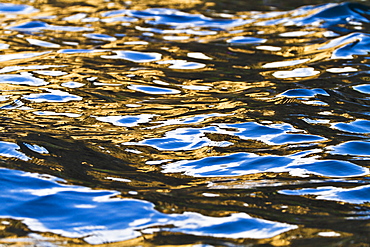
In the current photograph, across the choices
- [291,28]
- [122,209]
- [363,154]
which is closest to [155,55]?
[291,28]

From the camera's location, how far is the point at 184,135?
3730 millimetres

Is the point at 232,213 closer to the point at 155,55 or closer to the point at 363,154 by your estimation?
the point at 363,154

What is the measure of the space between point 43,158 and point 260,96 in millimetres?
2178

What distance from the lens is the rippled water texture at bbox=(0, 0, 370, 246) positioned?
8.23ft

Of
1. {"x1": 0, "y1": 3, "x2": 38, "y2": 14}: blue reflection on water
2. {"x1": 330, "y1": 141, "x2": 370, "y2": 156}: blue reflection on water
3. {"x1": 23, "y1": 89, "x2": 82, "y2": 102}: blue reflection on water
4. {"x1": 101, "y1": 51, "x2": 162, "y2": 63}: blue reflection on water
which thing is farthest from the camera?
{"x1": 0, "y1": 3, "x2": 38, "y2": 14}: blue reflection on water

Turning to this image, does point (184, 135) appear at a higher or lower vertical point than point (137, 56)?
lower

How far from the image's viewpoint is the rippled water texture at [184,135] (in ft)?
8.23

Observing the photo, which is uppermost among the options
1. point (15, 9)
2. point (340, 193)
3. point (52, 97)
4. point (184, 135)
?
point (15, 9)

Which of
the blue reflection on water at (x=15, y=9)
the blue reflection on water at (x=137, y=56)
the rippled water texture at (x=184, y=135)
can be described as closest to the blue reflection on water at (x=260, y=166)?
the rippled water texture at (x=184, y=135)

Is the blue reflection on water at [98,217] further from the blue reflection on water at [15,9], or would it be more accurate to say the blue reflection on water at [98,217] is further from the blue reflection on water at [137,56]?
the blue reflection on water at [15,9]

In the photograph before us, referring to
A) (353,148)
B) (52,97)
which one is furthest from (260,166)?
(52,97)

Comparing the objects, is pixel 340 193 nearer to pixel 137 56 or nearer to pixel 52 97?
pixel 52 97

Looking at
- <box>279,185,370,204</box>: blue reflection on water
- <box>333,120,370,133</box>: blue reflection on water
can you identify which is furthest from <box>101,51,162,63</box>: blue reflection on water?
<box>279,185,370,204</box>: blue reflection on water

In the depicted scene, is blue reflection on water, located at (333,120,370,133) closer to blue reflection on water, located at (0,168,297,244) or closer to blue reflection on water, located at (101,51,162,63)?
blue reflection on water, located at (0,168,297,244)
